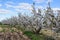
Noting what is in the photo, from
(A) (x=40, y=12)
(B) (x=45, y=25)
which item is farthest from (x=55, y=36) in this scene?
(A) (x=40, y=12)

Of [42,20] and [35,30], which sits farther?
[35,30]

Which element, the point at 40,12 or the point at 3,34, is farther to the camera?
the point at 40,12

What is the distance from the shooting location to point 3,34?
24.0 meters

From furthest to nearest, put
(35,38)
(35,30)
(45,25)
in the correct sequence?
(35,30)
(45,25)
(35,38)

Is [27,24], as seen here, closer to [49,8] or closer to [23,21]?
[23,21]

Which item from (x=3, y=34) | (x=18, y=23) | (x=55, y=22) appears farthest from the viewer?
(x=18, y=23)

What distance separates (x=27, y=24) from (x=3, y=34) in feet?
32.5

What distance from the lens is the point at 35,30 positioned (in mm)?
33031

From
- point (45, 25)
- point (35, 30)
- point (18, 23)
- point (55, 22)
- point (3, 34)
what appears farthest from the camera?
point (18, 23)

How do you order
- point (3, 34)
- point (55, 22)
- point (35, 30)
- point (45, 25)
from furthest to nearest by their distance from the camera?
point (35, 30)
point (45, 25)
point (55, 22)
point (3, 34)

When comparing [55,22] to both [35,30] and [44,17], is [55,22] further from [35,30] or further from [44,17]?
[35,30]

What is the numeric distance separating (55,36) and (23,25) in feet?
24.9

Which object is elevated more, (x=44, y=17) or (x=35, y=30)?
(x=44, y=17)

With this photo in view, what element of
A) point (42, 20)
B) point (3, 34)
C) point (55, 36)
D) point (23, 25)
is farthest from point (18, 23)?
point (3, 34)
